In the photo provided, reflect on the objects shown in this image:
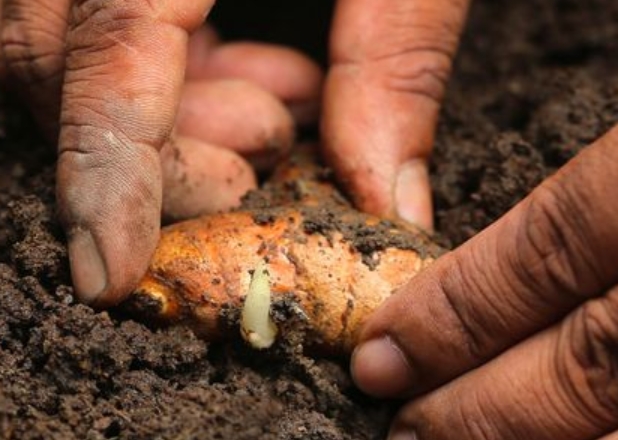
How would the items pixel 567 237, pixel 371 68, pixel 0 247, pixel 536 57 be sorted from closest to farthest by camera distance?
pixel 567 237
pixel 0 247
pixel 371 68
pixel 536 57

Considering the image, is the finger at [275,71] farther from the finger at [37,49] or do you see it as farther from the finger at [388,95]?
the finger at [37,49]

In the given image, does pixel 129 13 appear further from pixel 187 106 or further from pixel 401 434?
pixel 401 434

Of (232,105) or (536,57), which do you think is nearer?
(232,105)

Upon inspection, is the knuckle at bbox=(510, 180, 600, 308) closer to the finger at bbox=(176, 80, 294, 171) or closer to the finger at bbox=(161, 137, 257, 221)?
the finger at bbox=(161, 137, 257, 221)

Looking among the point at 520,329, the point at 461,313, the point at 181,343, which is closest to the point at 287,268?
the point at 181,343

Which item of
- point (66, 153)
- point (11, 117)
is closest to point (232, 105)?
point (11, 117)

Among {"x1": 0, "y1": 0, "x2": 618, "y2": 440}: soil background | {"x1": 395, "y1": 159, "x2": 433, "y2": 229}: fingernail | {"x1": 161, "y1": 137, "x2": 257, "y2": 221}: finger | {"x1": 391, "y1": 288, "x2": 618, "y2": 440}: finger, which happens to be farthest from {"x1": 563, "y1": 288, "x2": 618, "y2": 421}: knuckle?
{"x1": 161, "y1": 137, "x2": 257, "y2": 221}: finger

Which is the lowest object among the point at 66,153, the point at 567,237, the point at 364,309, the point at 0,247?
the point at 0,247

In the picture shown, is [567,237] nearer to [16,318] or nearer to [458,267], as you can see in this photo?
[458,267]
